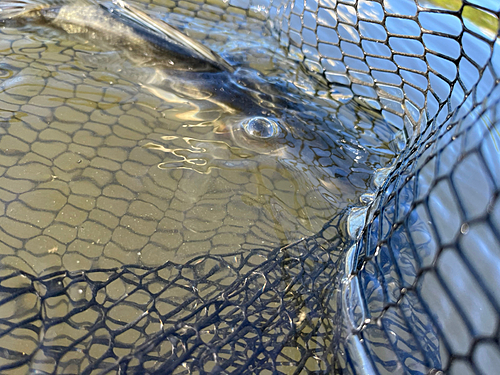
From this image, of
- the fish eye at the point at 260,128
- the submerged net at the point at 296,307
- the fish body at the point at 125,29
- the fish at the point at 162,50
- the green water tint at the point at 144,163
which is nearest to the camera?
the submerged net at the point at 296,307

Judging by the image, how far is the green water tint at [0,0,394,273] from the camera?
1.62 metres

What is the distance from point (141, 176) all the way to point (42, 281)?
0.68m

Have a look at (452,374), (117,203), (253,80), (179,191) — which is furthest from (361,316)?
(253,80)

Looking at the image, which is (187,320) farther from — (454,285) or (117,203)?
(454,285)

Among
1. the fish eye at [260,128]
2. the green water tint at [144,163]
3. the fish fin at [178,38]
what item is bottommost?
the green water tint at [144,163]

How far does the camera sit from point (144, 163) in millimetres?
1968

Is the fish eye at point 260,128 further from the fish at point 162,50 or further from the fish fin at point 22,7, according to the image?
the fish fin at point 22,7

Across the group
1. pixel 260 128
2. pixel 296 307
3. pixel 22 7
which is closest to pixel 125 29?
pixel 22 7

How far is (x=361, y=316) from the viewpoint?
4.63 ft

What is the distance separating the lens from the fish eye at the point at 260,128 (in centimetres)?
228

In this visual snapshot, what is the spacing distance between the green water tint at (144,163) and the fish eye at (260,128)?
40 millimetres

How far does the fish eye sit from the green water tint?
4cm

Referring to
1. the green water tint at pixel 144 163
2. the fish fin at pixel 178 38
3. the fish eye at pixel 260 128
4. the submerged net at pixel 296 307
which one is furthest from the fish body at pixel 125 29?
the submerged net at pixel 296 307

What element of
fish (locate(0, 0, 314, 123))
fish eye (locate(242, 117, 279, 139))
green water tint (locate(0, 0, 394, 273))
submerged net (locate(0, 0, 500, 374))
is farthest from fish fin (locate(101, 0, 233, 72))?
submerged net (locate(0, 0, 500, 374))
